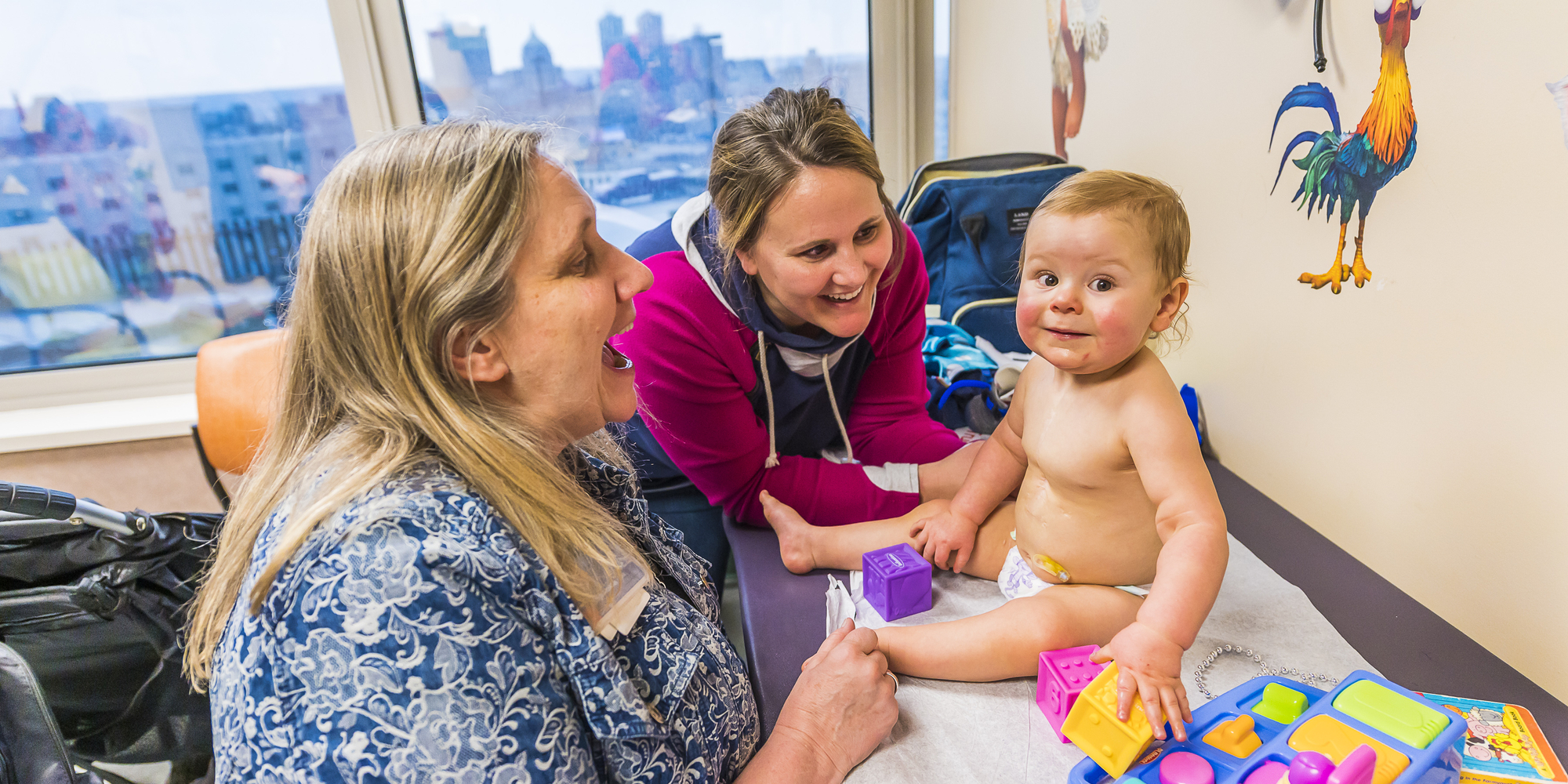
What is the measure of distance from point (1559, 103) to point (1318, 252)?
1.20 feet

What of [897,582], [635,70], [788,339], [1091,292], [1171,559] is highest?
[635,70]

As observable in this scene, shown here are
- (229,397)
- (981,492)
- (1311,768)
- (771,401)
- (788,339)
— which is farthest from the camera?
(229,397)

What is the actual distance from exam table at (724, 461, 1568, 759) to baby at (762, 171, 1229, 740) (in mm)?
81

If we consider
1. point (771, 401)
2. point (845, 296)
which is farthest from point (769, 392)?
point (845, 296)

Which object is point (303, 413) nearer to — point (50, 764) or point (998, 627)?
point (50, 764)

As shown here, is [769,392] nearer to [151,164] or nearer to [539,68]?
[539,68]


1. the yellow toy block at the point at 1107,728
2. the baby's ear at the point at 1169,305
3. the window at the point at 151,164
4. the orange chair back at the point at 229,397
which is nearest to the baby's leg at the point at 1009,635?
the yellow toy block at the point at 1107,728

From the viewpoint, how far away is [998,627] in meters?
0.94

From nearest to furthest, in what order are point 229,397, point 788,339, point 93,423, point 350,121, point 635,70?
point 788,339
point 229,397
point 93,423
point 350,121
point 635,70

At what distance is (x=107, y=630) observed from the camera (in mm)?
1106

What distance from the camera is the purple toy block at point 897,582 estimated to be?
1.05 metres

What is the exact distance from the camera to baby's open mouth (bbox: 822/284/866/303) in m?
1.20

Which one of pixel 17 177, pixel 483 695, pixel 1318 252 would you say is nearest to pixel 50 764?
pixel 483 695

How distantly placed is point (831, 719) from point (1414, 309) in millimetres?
864
